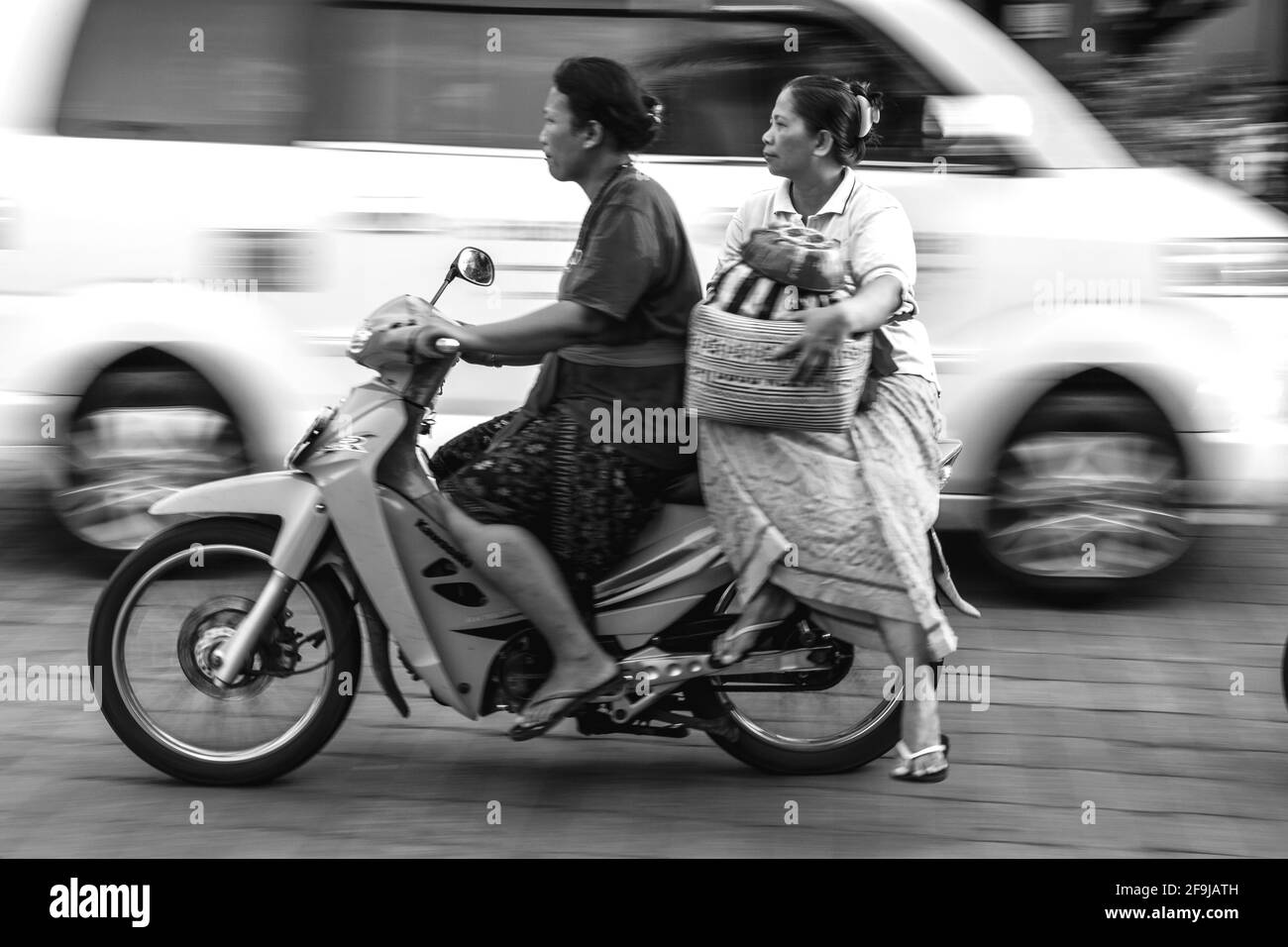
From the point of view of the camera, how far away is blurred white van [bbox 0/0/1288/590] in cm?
550

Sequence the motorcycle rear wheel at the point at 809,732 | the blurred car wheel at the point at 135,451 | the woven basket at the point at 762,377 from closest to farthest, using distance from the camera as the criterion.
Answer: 1. the woven basket at the point at 762,377
2. the motorcycle rear wheel at the point at 809,732
3. the blurred car wheel at the point at 135,451

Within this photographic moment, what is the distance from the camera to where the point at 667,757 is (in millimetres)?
4312

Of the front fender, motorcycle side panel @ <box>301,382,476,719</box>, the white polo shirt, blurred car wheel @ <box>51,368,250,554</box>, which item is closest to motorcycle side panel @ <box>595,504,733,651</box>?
motorcycle side panel @ <box>301,382,476,719</box>

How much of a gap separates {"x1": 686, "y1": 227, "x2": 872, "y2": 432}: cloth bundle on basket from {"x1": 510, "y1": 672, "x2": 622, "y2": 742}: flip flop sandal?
674 mm

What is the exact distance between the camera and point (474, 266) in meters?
3.78

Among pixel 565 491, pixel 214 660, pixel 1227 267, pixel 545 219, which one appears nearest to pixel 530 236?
pixel 545 219

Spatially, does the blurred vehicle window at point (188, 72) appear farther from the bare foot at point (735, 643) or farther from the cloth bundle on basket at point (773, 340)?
the bare foot at point (735, 643)

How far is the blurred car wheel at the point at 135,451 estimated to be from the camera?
220 inches

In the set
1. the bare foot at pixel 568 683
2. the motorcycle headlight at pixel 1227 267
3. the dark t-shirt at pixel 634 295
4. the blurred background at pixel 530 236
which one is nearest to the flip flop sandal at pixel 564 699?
the bare foot at pixel 568 683

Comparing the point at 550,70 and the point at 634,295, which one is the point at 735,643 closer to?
the point at 634,295

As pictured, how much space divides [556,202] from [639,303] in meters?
1.83

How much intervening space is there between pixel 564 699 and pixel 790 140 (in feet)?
4.42

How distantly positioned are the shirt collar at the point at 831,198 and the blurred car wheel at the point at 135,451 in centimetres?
242

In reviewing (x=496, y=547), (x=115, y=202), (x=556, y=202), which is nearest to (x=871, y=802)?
(x=496, y=547)
